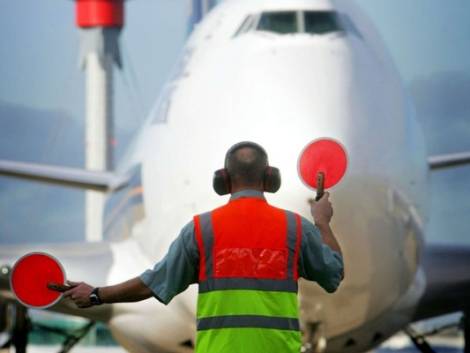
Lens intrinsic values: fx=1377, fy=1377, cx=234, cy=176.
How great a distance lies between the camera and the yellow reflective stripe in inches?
164

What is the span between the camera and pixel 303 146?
322 inches

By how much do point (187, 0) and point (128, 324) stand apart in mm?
12396

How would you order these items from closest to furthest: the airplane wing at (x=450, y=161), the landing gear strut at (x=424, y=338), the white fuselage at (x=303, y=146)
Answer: the white fuselage at (x=303, y=146), the landing gear strut at (x=424, y=338), the airplane wing at (x=450, y=161)

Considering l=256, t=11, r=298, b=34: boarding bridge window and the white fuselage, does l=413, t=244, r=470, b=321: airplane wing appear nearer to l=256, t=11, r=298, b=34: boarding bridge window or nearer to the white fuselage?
the white fuselage

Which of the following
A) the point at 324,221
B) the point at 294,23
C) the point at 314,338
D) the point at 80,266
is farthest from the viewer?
the point at 80,266

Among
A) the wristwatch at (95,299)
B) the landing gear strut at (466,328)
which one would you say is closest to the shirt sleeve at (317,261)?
the wristwatch at (95,299)

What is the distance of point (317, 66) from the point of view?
882cm

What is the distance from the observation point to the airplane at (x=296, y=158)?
8336 mm

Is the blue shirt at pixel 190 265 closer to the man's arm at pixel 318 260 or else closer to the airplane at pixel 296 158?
the man's arm at pixel 318 260

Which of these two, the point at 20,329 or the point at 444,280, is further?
the point at 20,329

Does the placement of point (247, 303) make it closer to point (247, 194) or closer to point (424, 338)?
point (247, 194)

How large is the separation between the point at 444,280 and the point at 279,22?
2.50 metres

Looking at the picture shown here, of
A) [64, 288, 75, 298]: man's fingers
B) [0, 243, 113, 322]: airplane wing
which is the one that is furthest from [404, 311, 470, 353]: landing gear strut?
[64, 288, 75, 298]: man's fingers

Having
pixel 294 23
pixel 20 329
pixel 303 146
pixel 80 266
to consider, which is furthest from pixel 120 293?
pixel 20 329
